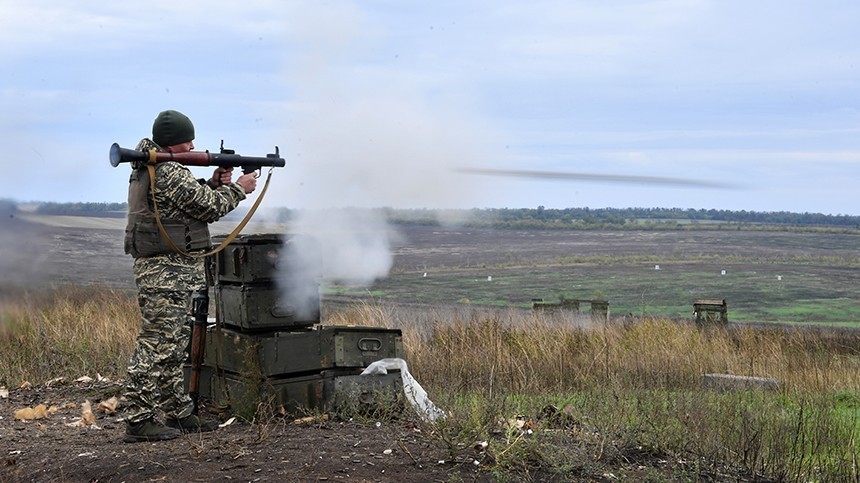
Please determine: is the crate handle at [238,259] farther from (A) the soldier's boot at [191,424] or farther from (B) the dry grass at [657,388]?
(B) the dry grass at [657,388]

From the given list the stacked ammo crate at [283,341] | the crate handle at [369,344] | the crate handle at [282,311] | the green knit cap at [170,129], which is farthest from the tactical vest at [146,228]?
the crate handle at [369,344]

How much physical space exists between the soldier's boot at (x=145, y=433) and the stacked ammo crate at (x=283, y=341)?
2.23 feet

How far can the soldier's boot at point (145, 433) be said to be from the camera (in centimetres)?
723

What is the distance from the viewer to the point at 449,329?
45.8 ft

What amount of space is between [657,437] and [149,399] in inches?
156

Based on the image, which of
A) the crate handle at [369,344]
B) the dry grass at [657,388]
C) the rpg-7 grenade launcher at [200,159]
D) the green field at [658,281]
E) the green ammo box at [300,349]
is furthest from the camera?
the green field at [658,281]

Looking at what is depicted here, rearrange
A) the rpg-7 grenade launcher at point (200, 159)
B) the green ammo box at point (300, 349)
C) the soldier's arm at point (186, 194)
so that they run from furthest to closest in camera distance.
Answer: the green ammo box at point (300, 349) → the soldier's arm at point (186, 194) → the rpg-7 grenade launcher at point (200, 159)

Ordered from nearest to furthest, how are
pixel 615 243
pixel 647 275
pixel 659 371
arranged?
1. pixel 659 371
2. pixel 647 275
3. pixel 615 243

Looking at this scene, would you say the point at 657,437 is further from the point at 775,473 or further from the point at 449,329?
the point at 449,329

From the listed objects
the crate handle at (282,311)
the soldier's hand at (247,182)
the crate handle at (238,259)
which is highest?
the soldier's hand at (247,182)

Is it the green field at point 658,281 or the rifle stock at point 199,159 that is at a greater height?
the rifle stock at point 199,159

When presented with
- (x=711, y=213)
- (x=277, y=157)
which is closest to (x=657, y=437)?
(x=277, y=157)

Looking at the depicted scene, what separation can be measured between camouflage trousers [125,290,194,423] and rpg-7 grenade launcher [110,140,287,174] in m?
1.04

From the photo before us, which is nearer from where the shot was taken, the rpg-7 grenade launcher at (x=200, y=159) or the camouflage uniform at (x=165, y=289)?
the rpg-7 grenade launcher at (x=200, y=159)
